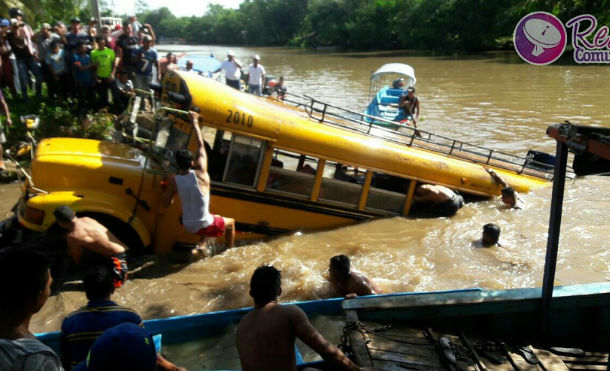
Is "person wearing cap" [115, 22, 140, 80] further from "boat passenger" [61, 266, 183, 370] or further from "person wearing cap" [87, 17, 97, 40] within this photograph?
"boat passenger" [61, 266, 183, 370]

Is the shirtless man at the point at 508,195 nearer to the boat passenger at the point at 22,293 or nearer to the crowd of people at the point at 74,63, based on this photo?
the boat passenger at the point at 22,293

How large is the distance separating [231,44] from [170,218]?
369 ft

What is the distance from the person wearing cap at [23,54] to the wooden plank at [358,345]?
1037cm

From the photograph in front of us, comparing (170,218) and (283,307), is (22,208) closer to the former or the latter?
(170,218)

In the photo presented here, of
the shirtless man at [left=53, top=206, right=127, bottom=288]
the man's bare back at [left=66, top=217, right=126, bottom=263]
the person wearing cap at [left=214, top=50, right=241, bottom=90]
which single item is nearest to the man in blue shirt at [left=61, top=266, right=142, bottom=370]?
the shirtless man at [left=53, top=206, right=127, bottom=288]

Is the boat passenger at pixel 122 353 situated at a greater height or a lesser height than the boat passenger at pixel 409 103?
lesser

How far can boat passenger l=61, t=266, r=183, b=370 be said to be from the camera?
3301mm

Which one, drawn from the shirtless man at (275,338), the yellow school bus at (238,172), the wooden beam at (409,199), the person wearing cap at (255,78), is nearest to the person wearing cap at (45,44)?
the yellow school bus at (238,172)

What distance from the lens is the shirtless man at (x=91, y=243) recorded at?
17.5 feet

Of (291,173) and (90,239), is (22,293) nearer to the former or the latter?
(90,239)

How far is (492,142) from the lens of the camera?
1520cm

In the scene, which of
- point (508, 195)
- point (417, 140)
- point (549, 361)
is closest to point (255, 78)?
point (417, 140)

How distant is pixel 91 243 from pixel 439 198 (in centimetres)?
483

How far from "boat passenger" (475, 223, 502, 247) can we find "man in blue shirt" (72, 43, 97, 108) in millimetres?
8625
